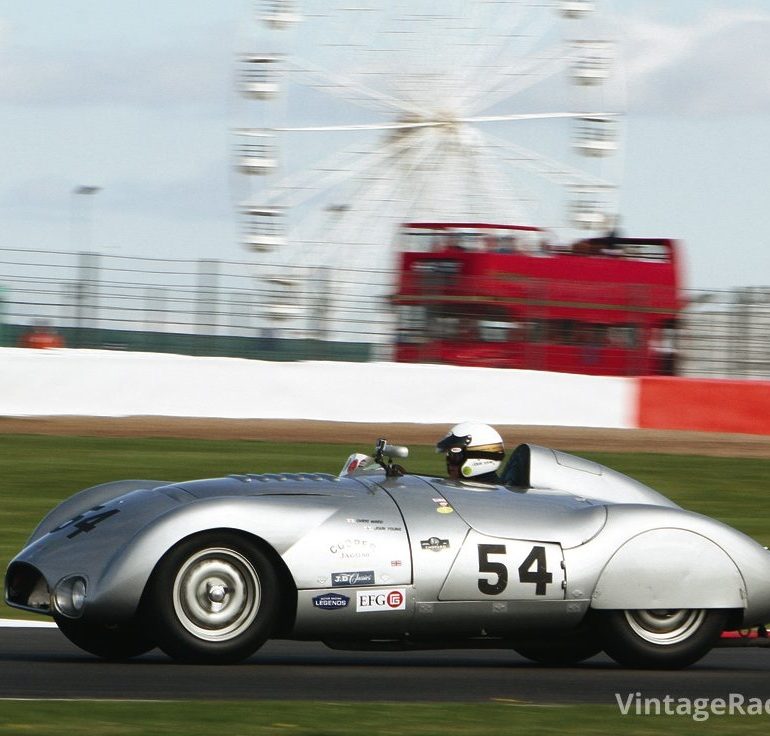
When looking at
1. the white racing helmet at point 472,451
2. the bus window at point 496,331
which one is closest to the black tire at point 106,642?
the white racing helmet at point 472,451

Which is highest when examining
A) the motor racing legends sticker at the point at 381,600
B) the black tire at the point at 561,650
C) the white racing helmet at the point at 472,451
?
the white racing helmet at the point at 472,451

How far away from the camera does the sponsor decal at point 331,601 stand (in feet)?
20.0

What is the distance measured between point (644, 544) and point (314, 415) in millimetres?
11746

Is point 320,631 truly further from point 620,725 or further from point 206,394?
point 206,394

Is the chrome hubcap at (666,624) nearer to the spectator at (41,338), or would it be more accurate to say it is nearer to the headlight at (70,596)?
the headlight at (70,596)

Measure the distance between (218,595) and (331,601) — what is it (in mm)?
444

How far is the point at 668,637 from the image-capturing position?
6.59 m

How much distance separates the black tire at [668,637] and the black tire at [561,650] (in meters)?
0.10

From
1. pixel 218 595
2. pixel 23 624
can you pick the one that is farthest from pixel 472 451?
pixel 23 624

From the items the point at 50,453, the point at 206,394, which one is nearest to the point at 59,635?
the point at 50,453

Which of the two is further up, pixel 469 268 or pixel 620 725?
pixel 469 268

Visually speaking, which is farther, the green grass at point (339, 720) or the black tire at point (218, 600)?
the black tire at point (218, 600)

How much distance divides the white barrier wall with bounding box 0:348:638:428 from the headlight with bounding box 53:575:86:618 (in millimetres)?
11571

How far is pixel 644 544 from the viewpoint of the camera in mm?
6473
